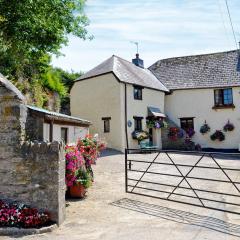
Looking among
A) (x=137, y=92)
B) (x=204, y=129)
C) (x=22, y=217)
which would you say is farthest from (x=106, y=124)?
(x=22, y=217)

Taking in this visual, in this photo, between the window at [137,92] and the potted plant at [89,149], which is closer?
the potted plant at [89,149]

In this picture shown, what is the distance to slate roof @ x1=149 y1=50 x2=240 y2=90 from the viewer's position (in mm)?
27797

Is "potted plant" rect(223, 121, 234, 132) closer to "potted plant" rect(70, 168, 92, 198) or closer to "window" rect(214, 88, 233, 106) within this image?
"window" rect(214, 88, 233, 106)

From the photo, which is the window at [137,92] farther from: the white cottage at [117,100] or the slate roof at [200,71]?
the slate roof at [200,71]

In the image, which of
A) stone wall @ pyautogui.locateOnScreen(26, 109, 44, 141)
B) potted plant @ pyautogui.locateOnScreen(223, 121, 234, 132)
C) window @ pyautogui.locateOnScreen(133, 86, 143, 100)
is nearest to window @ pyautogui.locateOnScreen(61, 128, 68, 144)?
stone wall @ pyautogui.locateOnScreen(26, 109, 44, 141)

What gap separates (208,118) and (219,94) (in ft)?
7.58

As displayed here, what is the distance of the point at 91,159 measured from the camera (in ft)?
33.7

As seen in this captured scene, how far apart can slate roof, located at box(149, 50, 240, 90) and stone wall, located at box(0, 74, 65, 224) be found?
22.9 meters

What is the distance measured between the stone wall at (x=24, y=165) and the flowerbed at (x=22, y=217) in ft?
0.58

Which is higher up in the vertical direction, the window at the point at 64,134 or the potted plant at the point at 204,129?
the potted plant at the point at 204,129

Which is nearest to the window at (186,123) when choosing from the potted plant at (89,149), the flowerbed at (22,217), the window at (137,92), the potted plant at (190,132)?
the potted plant at (190,132)

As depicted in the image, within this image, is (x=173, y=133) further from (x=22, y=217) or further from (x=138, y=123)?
(x=22, y=217)

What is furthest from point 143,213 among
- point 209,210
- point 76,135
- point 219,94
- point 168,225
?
point 219,94

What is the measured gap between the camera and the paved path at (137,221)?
20.2ft
